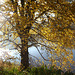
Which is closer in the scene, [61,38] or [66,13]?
[66,13]

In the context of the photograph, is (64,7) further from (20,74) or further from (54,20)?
(20,74)

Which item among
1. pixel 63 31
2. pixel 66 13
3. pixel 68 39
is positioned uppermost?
pixel 66 13

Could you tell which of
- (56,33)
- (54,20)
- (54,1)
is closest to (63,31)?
(56,33)

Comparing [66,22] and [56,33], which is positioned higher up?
[66,22]

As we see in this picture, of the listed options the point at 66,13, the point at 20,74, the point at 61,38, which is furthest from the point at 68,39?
the point at 20,74

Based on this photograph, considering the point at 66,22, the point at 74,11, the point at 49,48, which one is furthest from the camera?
the point at 49,48

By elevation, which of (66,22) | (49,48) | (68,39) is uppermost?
(66,22)

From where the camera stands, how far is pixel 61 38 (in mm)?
6930

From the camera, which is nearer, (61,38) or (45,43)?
(61,38)

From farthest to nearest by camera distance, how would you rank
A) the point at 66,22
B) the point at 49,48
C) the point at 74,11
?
the point at 49,48 < the point at 66,22 < the point at 74,11

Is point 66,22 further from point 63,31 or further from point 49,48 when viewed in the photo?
point 49,48

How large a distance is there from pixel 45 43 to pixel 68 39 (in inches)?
86.7

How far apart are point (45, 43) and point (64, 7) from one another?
10.5 feet

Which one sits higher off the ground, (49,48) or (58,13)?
(58,13)
